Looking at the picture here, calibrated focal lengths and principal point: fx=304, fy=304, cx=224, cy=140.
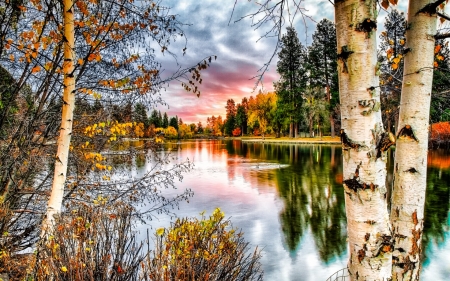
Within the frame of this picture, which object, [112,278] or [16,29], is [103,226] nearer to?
[112,278]

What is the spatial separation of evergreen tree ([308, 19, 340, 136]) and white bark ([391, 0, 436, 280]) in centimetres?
4446

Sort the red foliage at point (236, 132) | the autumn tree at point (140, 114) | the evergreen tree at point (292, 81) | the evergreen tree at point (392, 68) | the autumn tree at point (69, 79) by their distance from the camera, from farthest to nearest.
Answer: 1. the red foliage at point (236, 132)
2. the evergreen tree at point (292, 81)
3. the autumn tree at point (140, 114)
4. the autumn tree at point (69, 79)
5. the evergreen tree at point (392, 68)

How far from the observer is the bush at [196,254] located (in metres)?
2.28

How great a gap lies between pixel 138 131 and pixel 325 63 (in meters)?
46.3

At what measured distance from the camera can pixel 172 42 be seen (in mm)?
3863

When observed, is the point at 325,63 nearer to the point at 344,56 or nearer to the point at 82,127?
the point at 82,127

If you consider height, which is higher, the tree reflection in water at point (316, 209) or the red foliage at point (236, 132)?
the red foliage at point (236, 132)

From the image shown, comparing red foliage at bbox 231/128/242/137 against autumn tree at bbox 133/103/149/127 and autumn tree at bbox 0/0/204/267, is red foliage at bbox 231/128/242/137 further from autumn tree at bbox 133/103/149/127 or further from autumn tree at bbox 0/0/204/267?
autumn tree at bbox 0/0/204/267

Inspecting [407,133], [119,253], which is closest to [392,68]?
[407,133]

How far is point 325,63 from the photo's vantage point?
4634 cm

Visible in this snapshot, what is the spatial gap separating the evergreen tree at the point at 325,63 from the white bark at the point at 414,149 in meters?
44.5

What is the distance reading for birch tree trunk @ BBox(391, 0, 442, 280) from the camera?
6.93 ft

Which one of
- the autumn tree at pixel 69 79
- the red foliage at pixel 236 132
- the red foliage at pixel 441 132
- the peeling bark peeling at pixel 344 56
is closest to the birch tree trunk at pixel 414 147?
the peeling bark peeling at pixel 344 56

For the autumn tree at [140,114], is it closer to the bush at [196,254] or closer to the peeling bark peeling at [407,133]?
the bush at [196,254]
